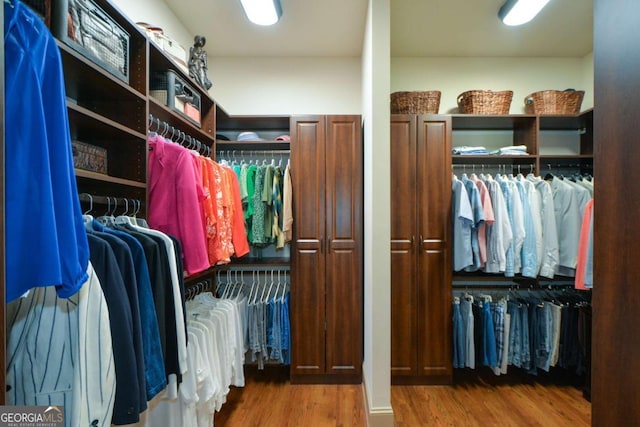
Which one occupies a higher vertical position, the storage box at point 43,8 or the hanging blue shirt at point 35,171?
the storage box at point 43,8

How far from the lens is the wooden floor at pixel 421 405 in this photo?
1907 mm

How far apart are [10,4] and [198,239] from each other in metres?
1.02

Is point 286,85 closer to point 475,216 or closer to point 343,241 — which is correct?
point 343,241

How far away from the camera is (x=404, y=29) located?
2385 millimetres

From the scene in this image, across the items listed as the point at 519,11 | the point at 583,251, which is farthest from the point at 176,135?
the point at 583,251

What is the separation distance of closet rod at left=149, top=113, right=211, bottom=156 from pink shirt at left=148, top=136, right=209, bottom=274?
244 mm

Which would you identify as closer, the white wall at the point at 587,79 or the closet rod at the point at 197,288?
the closet rod at the point at 197,288

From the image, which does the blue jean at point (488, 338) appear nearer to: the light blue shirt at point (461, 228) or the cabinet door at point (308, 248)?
the light blue shirt at point (461, 228)

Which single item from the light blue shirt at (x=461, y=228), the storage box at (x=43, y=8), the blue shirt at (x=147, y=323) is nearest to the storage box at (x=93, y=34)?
the storage box at (x=43, y=8)

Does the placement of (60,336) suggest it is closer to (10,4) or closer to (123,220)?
(123,220)

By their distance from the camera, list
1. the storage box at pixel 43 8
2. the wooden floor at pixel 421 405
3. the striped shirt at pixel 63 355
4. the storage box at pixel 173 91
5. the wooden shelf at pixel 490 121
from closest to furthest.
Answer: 1. the striped shirt at pixel 63 355
2. the storage box at pixel 43 8
3. the storage box at pixel 173 91
4. the wooden floor at pixel 421 405
5. the wooden shelf at pixel 490 121

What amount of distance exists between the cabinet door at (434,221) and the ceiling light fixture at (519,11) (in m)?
0.87

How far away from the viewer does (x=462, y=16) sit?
7.32 ft

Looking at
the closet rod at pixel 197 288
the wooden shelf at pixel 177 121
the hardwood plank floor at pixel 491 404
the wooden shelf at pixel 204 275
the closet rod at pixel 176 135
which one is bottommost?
the hardwood plank floor at pixel 491 404
